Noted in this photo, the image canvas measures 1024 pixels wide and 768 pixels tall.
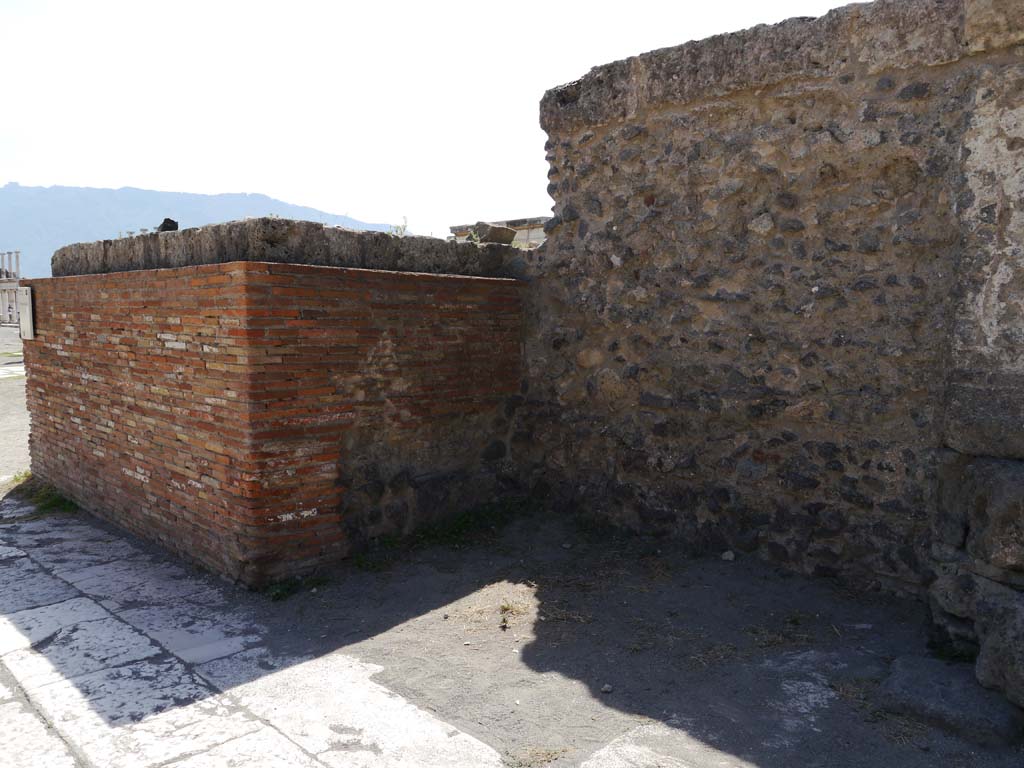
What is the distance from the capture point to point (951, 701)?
2.77 meters

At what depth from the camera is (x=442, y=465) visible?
5.22 metres

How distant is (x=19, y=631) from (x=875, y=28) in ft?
17.3

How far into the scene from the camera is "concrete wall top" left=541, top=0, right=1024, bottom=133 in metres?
3.29

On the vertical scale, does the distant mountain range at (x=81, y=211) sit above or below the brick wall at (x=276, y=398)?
above

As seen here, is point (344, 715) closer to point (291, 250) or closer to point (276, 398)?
point (276, 398)

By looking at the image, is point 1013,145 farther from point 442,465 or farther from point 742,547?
point 442,465

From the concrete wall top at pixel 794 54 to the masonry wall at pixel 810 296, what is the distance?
0.01 meters

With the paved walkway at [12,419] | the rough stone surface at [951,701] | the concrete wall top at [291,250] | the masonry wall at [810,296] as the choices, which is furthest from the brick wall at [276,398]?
the rough stone surface at [951,701]

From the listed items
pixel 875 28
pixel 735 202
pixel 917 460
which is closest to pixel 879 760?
pixel 917 460

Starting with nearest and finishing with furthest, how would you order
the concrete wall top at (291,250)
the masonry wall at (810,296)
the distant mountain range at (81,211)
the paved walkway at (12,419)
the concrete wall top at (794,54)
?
the masonry wall at (810,296)
the concrete wall top at (794,54)
the concrete wall top at (291,250)
the paved walkway at (12,419)
the distant mountain range at (81,211)

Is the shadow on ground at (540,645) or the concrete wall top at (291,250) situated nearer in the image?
the shadow on ground at (540,645)

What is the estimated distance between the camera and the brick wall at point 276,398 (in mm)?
4168

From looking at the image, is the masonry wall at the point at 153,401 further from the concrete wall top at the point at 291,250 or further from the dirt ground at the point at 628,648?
the dirt ground at the point at 628,648

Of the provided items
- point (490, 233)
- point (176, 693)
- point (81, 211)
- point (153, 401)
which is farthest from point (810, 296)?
point (81, 211)
